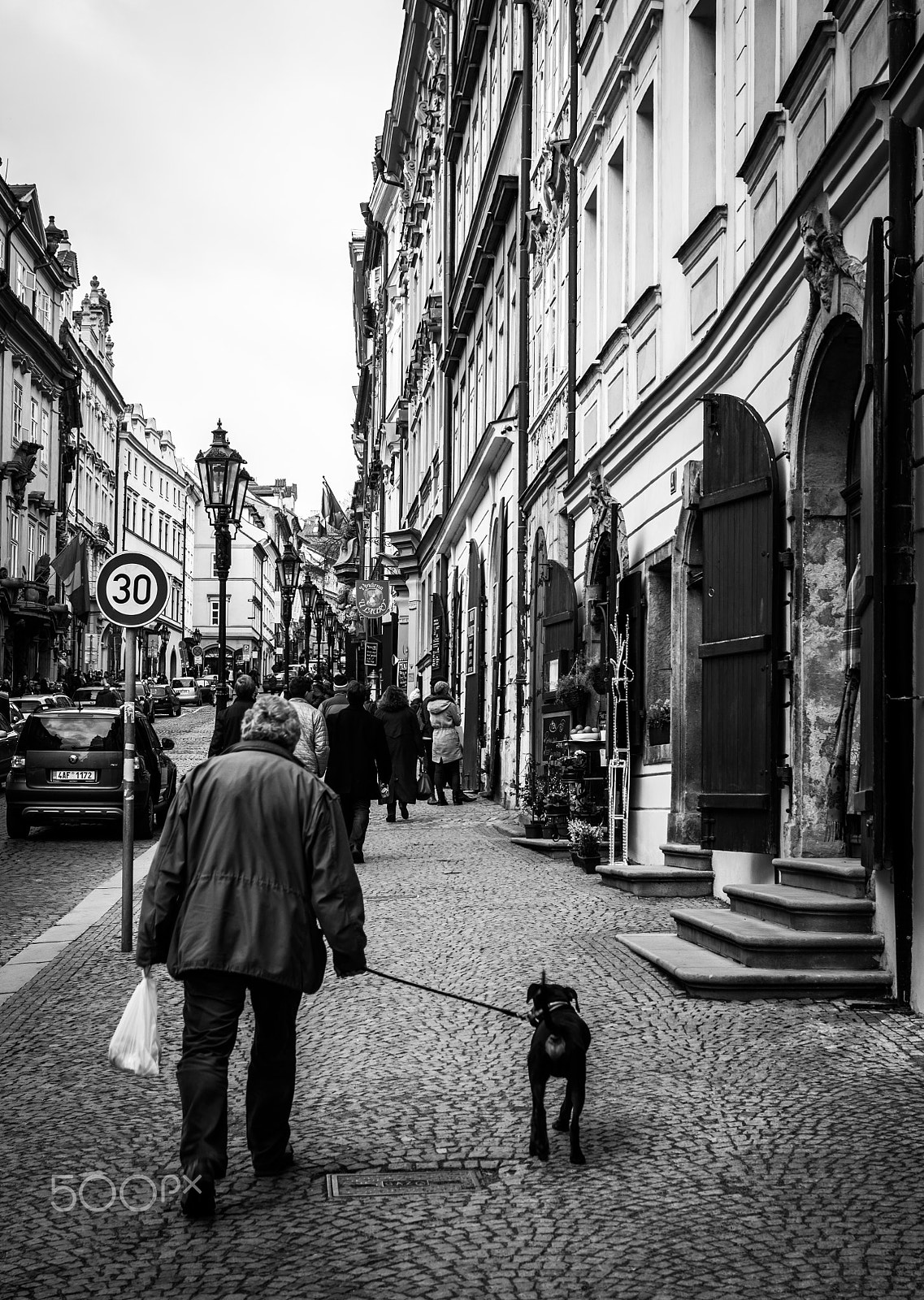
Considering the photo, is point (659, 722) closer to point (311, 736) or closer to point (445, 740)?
point (311, 736)

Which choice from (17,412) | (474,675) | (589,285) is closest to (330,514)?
(17,412)

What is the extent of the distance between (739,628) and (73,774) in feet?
36.5

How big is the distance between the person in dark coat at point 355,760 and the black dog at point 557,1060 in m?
10.3

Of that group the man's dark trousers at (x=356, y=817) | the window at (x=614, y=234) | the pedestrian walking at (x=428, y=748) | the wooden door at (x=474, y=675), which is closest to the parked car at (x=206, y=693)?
the wooden door at (x=474, y=675)

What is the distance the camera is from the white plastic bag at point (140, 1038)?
5.68 meters

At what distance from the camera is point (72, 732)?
2016 cm

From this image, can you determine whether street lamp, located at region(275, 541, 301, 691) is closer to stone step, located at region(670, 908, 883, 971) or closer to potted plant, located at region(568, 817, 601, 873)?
potted plant, located at region(568, 817, 601, 873)

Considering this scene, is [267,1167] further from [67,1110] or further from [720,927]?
[720,927]

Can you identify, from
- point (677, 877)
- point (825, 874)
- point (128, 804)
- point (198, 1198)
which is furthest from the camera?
point (677, 877)

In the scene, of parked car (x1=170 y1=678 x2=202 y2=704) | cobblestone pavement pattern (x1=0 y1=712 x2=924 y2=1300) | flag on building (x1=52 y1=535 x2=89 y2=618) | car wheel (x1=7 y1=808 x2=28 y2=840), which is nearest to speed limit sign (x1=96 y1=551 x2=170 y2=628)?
cobblestone pavement pattern (x1=0 y1=712 x2=924 y2=1300)

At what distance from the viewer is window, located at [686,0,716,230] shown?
13.1 metres

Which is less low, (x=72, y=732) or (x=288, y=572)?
(x=288, y=572)

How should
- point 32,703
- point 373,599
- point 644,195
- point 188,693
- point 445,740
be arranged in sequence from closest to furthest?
point 644,195
point 445,740
point 32,703
point 373,599
point 188,693

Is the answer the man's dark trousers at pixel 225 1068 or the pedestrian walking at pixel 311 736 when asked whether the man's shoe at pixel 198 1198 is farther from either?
the pedestrian walking at pixel 311 736
